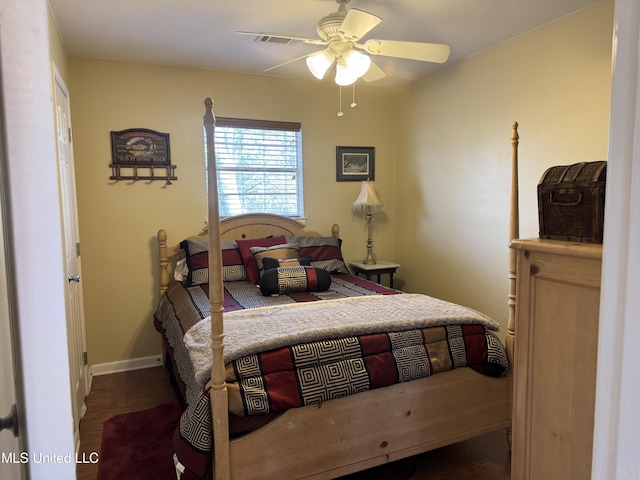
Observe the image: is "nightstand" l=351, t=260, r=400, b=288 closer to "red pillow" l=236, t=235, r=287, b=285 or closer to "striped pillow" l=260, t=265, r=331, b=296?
"red pillow" l=236, t=235, r=287, b=285

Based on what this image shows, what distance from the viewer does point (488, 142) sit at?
127 inches

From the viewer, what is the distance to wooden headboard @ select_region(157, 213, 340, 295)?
3459 mm

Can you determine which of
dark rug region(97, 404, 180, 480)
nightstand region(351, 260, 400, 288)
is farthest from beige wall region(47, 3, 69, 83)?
nightstand region(351, 260, 400, 288)

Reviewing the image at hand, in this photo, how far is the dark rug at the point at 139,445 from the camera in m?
2.16

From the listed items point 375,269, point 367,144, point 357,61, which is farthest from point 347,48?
point 375,269

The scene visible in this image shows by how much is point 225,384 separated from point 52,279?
3.92 ft

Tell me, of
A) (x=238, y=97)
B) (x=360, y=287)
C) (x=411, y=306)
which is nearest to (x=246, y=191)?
(x=238, y=97)

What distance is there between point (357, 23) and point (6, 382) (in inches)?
79.3

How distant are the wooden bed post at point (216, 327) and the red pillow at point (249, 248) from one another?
1643 millimetres

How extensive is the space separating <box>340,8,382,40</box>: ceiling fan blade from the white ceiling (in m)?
0.34

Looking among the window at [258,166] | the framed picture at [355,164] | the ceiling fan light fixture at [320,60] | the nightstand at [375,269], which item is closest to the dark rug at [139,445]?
the window at [258,166]

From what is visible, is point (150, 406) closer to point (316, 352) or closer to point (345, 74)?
point (316, 352)

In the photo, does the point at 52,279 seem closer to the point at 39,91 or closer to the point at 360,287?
the point at 39,91

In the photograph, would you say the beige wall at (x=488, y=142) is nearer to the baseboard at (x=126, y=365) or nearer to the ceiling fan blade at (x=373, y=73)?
the ceiling fan blade at (x=373, y=73)
